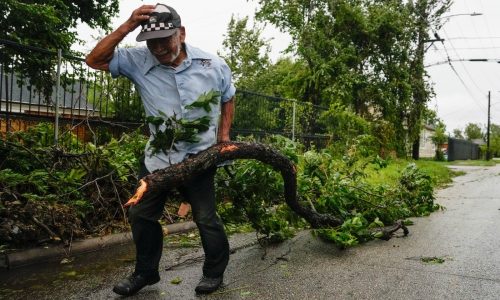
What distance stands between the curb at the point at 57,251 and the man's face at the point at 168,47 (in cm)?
224

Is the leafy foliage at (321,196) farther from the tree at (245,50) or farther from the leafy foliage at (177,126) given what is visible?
the tree at (245,50)

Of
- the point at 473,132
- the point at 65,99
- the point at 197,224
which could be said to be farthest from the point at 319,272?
the point at 473,132

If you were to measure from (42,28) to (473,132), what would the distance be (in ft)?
417

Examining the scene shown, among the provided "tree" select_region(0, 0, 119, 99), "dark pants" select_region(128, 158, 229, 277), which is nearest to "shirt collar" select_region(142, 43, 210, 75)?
"dark pants" select_region(128, 158, 229, 277)

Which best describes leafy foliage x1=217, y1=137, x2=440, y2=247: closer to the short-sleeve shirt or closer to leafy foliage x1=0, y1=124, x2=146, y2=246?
the short-sleeve shirt

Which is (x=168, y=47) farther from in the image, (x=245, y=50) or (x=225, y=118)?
(x=245, y=50)

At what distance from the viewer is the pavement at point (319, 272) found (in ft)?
10.6

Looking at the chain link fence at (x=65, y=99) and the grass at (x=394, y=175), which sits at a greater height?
the chain link fence at (x=65, y=99)

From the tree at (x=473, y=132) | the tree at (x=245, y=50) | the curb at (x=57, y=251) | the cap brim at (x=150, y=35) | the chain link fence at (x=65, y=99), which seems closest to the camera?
the cap brim at (x=150, y=35)

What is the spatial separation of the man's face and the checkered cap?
0.28ft

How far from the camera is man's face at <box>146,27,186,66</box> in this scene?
3.00 meters

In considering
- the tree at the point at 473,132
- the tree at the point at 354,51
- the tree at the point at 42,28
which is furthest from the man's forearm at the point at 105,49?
the tree at the point at 473,132

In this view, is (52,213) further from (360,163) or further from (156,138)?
(360,163)

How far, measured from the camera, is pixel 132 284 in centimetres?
316
